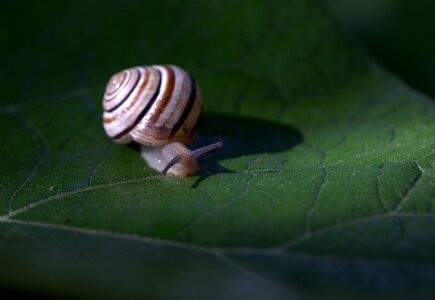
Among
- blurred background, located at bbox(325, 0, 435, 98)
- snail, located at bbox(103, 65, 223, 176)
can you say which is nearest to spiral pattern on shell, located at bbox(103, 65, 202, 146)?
snail, located at bbox(103, 65, 223, 176)

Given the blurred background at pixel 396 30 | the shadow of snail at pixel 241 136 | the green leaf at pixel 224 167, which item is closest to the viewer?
the green leaf at pixel 224 167

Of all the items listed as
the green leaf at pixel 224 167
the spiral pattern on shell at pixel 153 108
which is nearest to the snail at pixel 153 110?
the spiral pattern on shell at pixel 153 108

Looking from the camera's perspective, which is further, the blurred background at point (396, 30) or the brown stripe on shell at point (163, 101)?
the blurred background at point (396, 30)

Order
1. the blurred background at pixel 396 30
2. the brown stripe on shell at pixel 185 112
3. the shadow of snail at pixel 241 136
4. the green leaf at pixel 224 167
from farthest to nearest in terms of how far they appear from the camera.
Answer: the blurred background at pixel 396 30 → the brown stripe on shell at pixel 185 112 → the shadow of snail at pixel 241 136 → the green leaf at pixel 224 167

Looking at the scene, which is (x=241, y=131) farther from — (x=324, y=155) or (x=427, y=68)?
(x=427, y=68)

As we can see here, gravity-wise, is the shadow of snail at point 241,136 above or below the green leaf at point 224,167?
A: below

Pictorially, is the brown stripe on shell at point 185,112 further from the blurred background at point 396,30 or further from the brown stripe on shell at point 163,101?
the blurred background at point 396,30

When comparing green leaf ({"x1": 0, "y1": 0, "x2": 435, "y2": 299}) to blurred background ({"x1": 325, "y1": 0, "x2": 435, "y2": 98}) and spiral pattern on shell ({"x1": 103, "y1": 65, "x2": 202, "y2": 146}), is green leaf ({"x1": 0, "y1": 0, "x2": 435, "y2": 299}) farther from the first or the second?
blurred background ({"x1": 325, "y1": 0, "x2": 435, "y2": 98})

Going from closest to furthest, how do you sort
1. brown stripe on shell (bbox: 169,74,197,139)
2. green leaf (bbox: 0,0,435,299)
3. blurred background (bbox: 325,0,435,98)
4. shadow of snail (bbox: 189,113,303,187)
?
green leaf (bbox: 0,0,435,299) < shadow of snail (bbox: 189,113,303,187) < brown stripe on shell (bbox: 169,74,197,139) < blurred background (bbox: 325,0,435,98)

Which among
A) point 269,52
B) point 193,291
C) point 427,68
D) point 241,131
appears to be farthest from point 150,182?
point 427,68
